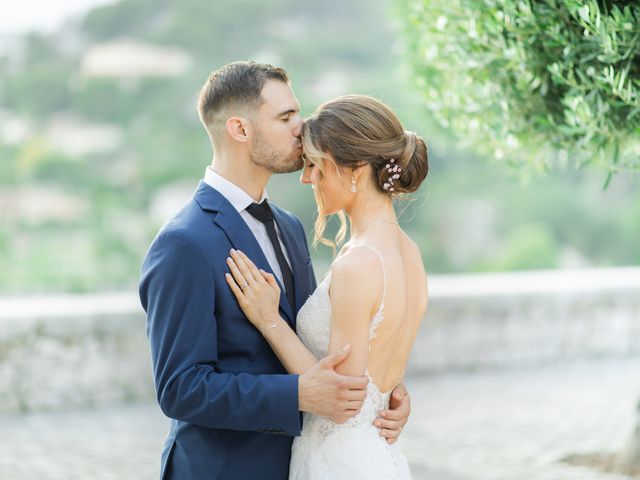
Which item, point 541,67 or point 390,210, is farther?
point 541,67

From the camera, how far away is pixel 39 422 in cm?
732

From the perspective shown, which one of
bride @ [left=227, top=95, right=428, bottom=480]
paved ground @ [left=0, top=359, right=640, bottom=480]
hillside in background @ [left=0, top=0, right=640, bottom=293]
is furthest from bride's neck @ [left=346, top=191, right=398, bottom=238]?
hillside in background @ [left=0, top=0, right=640, bottom=293]

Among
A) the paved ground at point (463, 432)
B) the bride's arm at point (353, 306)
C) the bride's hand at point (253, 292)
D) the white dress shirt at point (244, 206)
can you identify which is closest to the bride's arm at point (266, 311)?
the bride's hand at point (253, 292)

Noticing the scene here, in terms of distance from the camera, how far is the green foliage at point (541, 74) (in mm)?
3842

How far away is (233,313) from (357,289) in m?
0.36

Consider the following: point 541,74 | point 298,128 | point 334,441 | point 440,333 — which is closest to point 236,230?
point 298,128

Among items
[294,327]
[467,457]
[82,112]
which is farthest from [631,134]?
[82,112]

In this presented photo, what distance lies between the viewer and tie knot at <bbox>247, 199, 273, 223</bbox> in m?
3.11

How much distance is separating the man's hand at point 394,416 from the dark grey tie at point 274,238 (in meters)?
Result: 0.42

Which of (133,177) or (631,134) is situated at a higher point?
(631,134)

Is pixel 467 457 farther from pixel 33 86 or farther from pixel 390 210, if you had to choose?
pixel 33 86

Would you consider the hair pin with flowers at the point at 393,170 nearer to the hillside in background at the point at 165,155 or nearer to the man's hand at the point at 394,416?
the man's hand at the point at 394,416

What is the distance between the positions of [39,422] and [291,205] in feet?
73.5

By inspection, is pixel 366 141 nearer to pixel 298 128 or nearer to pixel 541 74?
pixel 298 128
